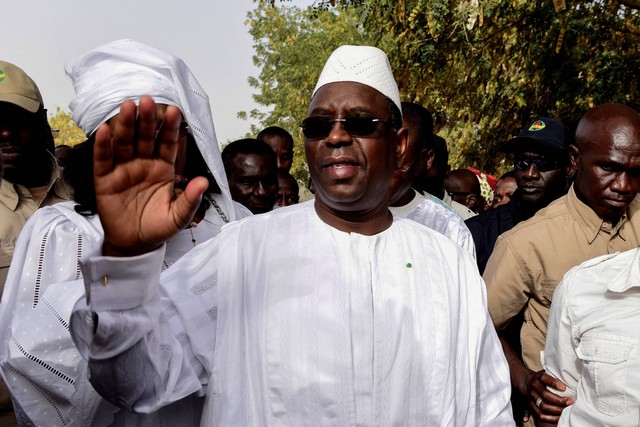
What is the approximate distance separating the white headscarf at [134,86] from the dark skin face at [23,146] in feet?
3.35

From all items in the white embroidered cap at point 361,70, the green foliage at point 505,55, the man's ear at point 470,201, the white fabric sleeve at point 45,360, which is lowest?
the man's ear at point 470,201

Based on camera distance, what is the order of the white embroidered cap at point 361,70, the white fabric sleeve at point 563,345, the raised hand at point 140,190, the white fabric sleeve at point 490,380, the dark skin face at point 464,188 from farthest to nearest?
the dark skin face at point 464,188 < the white fabric sleeve at point 563,345 < the white embroidered cap at point 361,70 < the white fabric sleeve at point 490,380 < the raised hand at point 140,190

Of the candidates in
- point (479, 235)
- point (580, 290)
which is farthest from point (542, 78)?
point (580, 290)

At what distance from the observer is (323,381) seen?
2.16 metres

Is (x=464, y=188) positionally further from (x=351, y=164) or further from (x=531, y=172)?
(x=351, y=164)

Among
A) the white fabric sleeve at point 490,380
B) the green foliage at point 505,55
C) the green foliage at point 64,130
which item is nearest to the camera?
the white fabric sleeve at point 490,380

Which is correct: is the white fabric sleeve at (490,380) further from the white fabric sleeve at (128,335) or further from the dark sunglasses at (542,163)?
the dark sunglasses at (542,163)

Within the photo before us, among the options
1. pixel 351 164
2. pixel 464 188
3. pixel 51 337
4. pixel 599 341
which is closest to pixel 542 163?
pixel 599 341

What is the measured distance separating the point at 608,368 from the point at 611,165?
48.6 inches

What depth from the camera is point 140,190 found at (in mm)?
1722

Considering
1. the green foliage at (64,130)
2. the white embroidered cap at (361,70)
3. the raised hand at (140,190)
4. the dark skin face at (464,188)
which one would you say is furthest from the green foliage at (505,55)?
the green foliage at (64,130)

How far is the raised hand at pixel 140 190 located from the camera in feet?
5.45

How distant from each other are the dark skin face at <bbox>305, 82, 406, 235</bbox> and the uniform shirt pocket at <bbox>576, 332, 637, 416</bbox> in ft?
2.69

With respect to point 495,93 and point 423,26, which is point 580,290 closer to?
point 423,26
